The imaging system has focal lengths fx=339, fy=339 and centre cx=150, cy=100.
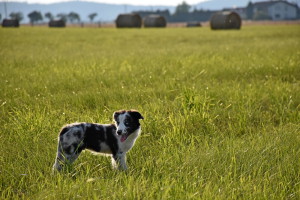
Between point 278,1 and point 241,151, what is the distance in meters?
166

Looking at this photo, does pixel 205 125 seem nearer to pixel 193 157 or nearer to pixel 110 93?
pixel 193 157

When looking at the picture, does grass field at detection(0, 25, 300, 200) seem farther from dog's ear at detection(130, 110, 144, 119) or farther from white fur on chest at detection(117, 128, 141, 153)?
dog's ear at detection(130, 110, 144, 119)

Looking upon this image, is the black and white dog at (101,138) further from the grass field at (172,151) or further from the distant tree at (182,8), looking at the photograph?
the distant tree at (182,8)

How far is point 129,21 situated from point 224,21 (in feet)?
52.5

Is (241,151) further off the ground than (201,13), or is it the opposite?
(201,13)

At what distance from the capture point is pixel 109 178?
3.37m

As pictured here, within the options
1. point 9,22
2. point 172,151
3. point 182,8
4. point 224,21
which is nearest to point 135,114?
point 172,151

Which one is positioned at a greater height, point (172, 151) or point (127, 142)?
point (127, 142)

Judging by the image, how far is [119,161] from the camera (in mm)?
3258

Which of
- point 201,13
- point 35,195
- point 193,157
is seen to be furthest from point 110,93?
point 201,13

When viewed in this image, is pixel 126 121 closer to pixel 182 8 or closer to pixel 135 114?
pixel 135 114

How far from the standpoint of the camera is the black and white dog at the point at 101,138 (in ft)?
9.61

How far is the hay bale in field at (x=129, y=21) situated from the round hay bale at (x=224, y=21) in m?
13.9

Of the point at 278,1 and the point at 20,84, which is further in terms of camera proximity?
the point at 278,1
